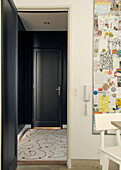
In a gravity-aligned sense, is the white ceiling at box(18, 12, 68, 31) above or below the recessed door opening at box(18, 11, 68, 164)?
above

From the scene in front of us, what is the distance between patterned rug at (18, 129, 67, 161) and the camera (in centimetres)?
301

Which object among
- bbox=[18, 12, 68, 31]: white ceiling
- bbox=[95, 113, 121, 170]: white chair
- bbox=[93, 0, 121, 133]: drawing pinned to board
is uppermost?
bbox=[18, 12, 68, 31]: white ceiling

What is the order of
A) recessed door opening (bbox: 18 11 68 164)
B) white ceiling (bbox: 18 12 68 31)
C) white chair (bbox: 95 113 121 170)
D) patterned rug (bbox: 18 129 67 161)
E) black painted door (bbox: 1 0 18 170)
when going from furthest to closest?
recessed door opening (bbox: 18 11 68 164), white ceiling (bbox: 18 12 68 31), patterned rug (bbox: 18 129 67 161), black painted door (bbox: 1 0 18 170), white chair (bbox: 95 113 121 170)

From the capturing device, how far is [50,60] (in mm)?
5016

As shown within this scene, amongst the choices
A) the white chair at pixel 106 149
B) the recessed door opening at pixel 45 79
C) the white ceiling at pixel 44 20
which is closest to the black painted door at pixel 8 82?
the white chair at pixel 106 149

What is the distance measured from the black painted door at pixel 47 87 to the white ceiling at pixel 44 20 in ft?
2.03

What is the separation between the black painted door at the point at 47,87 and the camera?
5000mm

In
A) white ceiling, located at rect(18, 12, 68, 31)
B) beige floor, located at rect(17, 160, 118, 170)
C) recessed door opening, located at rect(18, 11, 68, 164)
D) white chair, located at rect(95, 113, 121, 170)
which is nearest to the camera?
white chair, located at rect(95, 113, 121, 170)

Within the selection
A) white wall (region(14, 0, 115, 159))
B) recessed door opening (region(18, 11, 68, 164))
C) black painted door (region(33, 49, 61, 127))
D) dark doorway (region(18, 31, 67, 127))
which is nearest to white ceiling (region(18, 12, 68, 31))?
recessed door opening (region(18, 11, 68, 164))

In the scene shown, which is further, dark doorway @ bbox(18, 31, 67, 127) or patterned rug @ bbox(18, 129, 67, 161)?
dark doorway @ bbox(18, 31, 67, 127)

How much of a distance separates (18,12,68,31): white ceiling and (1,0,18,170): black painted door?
1375 mm

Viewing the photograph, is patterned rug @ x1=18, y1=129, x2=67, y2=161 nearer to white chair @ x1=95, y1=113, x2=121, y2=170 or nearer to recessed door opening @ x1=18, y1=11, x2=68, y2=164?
recessed door opening @ x1=18, y1=11, x2=68, y2=164

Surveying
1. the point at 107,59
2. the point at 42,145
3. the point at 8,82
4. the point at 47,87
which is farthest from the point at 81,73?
the point at 47,87

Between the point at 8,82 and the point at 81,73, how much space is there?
3.52 ft
